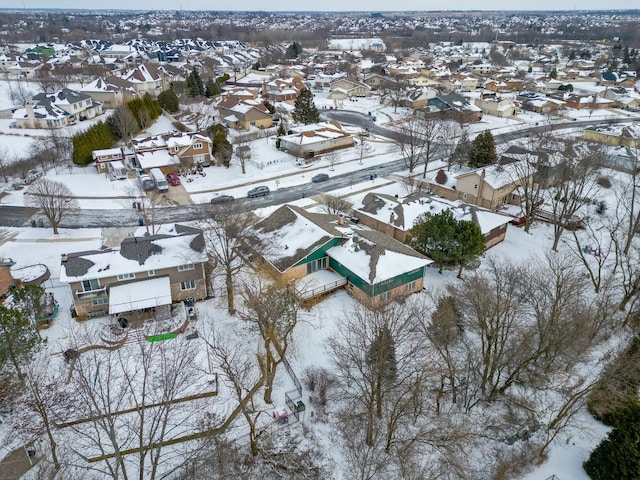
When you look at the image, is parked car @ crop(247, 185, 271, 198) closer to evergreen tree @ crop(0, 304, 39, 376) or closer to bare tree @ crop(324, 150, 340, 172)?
bare tree @ crop(324, 150, 340, 172)

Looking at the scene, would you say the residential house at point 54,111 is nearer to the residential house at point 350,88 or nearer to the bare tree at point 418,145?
the residential house at point 350,88

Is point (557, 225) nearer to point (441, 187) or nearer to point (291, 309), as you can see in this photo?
point (441, 187)

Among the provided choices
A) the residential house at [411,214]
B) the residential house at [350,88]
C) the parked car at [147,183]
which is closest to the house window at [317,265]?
the residential house at [411,214]

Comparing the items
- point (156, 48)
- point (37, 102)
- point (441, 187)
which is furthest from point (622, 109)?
point (156, 48)

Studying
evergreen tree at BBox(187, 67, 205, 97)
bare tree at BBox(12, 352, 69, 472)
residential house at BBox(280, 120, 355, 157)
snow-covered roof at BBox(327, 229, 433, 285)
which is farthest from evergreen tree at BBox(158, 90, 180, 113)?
bare tree at BBox(12, 352, 69, 472)

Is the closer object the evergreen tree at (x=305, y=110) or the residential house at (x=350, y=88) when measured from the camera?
the evergreen tree at (x=305, y=110)

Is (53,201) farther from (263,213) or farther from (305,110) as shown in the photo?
(305,110)

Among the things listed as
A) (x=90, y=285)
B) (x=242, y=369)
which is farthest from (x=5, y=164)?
(x=242, y=369)
